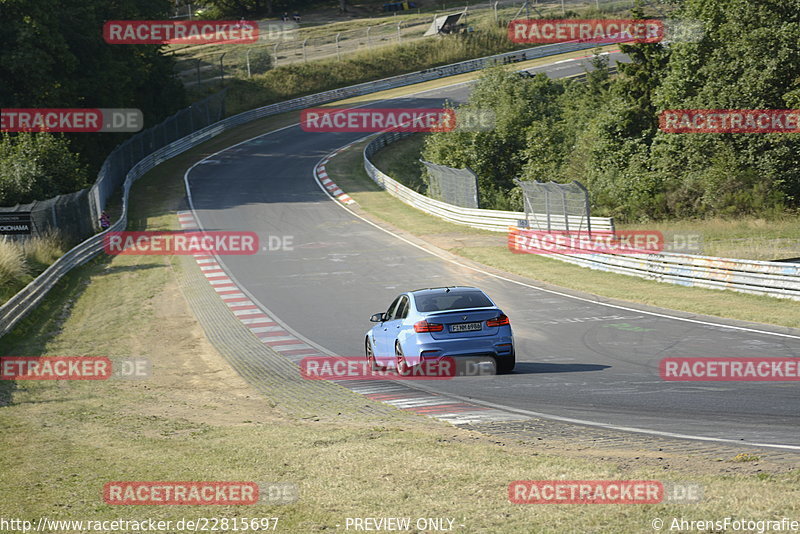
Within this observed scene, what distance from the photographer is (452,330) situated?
14.2 m

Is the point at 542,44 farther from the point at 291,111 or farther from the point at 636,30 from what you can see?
the point at 636,30

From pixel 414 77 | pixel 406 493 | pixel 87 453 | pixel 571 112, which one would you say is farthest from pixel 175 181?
pixel 406 493

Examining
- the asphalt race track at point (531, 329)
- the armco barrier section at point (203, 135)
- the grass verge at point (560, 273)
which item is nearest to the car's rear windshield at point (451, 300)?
the asphalt race track at point (531, 329)

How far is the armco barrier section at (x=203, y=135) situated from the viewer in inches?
942

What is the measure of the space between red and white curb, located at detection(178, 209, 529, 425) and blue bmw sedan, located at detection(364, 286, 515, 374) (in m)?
0.67

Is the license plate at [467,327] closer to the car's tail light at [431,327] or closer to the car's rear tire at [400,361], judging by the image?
the car's tail light at [431,327]

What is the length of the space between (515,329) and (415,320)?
5.81 meters

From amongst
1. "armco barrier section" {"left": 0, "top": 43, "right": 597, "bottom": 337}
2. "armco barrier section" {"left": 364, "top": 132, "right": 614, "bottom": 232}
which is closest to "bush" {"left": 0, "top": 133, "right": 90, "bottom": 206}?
"armco barrier section" {"left": 0, "top": 43, "right": 597, "bottom": 337}

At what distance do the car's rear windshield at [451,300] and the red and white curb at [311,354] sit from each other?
1.36 m

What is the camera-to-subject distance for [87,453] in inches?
408

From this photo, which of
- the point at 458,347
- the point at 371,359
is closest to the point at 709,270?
the point at 371,359

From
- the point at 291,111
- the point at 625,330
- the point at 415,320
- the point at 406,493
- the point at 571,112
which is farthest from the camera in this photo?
the point at 291,111

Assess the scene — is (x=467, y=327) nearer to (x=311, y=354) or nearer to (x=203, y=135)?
(x=311, y=354)

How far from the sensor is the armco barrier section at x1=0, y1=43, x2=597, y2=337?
2392 centimetres
